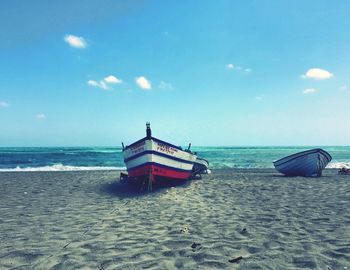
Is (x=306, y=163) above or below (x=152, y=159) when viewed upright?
below

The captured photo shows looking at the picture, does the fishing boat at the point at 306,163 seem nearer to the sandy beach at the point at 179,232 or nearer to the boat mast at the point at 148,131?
the sandy beach at the point at 179,232

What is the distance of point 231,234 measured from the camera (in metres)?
5.84

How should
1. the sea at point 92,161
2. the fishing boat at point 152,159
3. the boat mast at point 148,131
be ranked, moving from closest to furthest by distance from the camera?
the boat mast at point 148,131, the fishing boat at point 152,159, the sea at point 92,161

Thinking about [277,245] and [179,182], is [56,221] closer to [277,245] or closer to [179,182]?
[277,245]

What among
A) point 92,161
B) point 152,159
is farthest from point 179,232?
point 92,161

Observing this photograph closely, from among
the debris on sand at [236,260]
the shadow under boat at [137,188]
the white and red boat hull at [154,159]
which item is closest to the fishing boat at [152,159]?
the white and red boat hull at [154,159]

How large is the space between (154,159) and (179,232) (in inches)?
271

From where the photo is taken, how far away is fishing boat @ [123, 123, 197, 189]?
1264cm

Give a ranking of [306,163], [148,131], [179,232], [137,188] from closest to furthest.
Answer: [179,232]
[148,131]
[137,188]
[306,163]

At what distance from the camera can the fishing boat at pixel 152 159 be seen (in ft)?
41.5

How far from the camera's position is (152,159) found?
41.7 ft

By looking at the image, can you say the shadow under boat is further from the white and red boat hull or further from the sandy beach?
the sandy beach

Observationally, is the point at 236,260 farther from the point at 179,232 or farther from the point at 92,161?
the point at 92,161

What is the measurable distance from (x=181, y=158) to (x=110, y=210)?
21.7 ft
